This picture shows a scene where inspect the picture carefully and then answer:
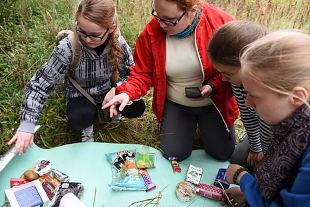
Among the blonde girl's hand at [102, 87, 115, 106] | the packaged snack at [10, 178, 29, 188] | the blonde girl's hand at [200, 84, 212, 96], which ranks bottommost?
the packaged snack at [10, 178, 29, 188]

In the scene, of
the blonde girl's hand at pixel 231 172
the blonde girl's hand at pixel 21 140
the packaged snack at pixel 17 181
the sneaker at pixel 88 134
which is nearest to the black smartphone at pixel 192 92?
the blonde girl's hand at pixel 231 172

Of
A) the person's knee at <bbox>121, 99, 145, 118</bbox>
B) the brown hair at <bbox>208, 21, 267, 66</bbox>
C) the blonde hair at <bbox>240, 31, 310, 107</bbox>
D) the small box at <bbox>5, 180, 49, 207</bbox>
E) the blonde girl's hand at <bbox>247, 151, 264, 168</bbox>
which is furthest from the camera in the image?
the person's knee at <bbox>121, 99, 145, 118</bbox>

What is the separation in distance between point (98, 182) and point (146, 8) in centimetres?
193

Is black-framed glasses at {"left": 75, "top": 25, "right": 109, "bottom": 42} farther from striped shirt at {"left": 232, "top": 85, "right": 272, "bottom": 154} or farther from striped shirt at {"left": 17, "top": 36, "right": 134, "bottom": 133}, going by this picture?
striped shirt at {"left": 232, "top": 85, "right": 272, "bottom": 154}

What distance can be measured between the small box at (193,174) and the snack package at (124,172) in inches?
10.3

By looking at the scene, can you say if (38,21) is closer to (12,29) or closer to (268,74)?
(12,29)

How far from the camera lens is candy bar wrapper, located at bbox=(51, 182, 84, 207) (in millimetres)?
1904

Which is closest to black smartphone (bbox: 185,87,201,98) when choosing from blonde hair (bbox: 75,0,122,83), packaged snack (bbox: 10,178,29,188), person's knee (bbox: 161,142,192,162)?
person's knee (bbox: 161,142,192,162)

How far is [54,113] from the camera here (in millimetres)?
2537

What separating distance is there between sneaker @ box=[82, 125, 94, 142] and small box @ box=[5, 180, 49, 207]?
1.64 ft

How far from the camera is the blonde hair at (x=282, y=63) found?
1301 millimetres

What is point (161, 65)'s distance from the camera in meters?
2.12

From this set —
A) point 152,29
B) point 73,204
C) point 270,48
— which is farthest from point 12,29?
point 270,48

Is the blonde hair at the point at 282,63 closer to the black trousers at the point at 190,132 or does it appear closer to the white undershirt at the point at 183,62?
the white undershirt at the point at 183,62
